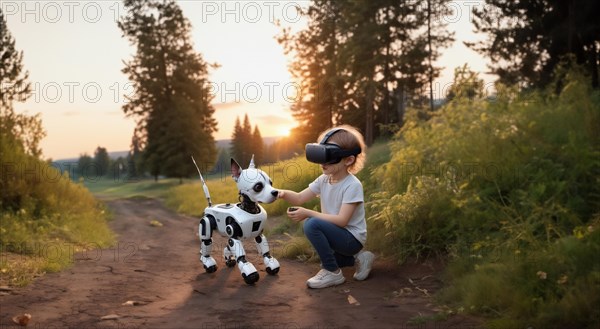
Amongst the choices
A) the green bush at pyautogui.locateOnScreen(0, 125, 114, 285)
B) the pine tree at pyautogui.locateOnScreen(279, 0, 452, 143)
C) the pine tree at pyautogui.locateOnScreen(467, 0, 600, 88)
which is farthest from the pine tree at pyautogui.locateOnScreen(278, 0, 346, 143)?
the green bush at pyautogui.locateOnScreen(0, 125, 114, 285)

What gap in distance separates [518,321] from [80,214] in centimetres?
1125

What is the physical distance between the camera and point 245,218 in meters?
6.07

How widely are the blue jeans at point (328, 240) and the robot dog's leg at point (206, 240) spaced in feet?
4.40

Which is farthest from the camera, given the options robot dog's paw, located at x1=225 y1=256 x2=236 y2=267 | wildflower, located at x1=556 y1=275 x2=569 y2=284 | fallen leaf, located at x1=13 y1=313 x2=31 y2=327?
robot dog's paw, located at x1=225 y1=256 x2=236 y2=267

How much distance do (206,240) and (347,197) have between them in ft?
6.47

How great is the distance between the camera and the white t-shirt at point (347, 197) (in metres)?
5.77

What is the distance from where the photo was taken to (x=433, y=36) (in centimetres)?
2641

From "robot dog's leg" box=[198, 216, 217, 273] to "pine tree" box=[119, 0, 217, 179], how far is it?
84.7 ft

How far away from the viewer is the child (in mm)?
5754

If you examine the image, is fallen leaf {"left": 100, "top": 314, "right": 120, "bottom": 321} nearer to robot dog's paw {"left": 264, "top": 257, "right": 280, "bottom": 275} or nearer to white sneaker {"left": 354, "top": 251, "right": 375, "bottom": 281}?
robot dog's paw {"left": 264, "top": 257, "right": 280, "bottom": 275}

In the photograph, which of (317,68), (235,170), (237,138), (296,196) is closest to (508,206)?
(296,196)

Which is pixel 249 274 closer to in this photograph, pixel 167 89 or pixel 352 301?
pixel 352 301

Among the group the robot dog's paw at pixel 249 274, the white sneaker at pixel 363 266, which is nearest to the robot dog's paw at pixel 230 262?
the robot dog's paw at pixel 249 274

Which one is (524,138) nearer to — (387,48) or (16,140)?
(16,140)
